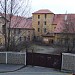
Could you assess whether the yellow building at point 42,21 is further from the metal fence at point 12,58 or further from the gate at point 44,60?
the gate at point 44,60

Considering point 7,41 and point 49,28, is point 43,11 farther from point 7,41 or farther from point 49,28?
point 7,41

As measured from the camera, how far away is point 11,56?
85.6ft

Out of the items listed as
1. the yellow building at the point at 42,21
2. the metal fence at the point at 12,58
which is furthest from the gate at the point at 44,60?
the yellow building at the point at 42,21

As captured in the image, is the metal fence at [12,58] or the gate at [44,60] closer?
the gate at [44,60]

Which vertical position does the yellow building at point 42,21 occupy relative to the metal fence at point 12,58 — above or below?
above

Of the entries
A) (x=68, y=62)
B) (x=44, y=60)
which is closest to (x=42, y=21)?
(x=44, y=60)

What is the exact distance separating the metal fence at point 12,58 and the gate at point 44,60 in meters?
0.60

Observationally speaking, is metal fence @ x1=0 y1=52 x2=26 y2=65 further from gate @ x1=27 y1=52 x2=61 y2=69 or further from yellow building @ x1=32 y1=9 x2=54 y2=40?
yellow building @ x1=32 y1=9 x2=54 y2=40

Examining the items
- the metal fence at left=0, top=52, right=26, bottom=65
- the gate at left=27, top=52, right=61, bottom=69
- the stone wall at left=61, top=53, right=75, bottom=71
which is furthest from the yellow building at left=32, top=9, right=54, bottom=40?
the stone wall at left=61, top=53, right=75, bottom=71

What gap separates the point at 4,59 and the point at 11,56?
0.86 meters

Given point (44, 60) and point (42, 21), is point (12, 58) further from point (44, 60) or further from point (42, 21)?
point (42, 21)

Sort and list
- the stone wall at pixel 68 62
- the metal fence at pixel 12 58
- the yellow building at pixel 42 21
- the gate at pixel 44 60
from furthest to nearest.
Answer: the yellow building at pixel 42 21, the metal fence at pixel 12 58, the gate at pixel 44 60, the stone wall at pixel 68 62

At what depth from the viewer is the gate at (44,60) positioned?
24156 millimetres

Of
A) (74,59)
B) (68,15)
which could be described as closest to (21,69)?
(74,59)
